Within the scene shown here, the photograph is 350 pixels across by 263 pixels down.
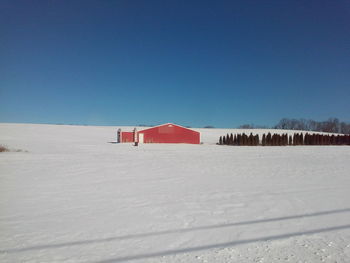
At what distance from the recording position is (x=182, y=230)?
4.72 m

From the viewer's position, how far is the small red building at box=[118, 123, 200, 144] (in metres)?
40.4

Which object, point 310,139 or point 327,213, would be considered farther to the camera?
point 310,139

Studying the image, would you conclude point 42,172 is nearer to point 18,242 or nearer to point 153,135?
point 18,242

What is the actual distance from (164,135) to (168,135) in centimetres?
58

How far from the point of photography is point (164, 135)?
40812 mm

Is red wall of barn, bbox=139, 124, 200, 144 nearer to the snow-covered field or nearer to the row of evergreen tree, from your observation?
the row of evergreen tree

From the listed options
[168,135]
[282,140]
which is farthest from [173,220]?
[282,140]

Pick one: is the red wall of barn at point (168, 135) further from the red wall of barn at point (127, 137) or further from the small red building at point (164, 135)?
the red wall of barn at point (127, 137)

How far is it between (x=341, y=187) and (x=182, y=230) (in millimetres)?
5996

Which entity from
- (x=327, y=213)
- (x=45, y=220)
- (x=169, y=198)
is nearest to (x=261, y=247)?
(x=327, y=213)

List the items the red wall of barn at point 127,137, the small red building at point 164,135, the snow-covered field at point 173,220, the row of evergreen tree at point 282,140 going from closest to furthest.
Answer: the snow-covered field at point 173,220 → the row of evergreen tree at point 282,140 → the small red building at point 164,135 → the red wall of barn at point 127,137

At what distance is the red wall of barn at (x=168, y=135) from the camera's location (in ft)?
133

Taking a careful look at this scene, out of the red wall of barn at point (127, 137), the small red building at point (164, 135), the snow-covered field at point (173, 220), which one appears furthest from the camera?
the red wall of barn at point (127, 137)

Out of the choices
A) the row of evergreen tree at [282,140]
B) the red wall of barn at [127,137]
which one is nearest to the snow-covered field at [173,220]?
the row of evergreen tree at [282,140]
